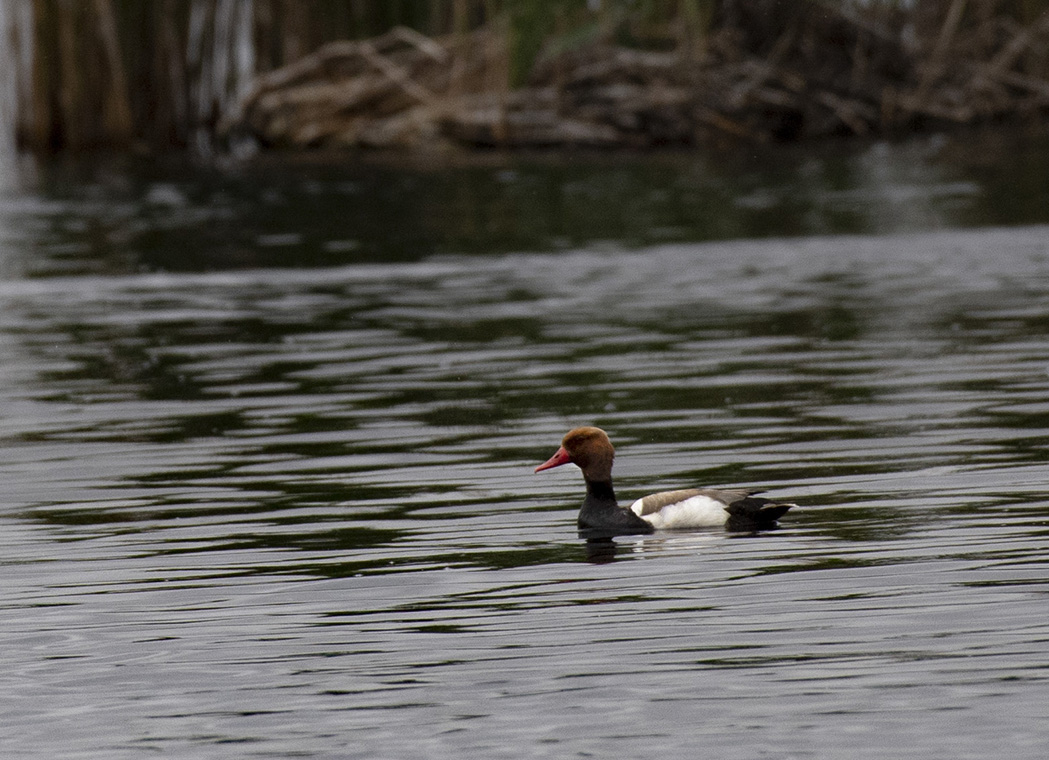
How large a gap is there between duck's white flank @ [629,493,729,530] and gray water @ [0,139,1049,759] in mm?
113

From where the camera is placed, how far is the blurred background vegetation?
57969mm

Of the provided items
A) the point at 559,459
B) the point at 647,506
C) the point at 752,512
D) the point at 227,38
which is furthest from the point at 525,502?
the point at 227,38

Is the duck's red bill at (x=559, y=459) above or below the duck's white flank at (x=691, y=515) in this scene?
above

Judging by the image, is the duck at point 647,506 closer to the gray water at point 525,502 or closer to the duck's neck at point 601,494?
the duck's neck at point 601,494

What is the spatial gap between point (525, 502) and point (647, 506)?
1383 mm

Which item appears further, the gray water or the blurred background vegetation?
the blurred background vegetation

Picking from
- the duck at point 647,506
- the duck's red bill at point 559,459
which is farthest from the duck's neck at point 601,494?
the duck's red bill at point 559,459

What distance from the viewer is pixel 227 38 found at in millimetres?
62219

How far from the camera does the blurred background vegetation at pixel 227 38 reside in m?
58.0

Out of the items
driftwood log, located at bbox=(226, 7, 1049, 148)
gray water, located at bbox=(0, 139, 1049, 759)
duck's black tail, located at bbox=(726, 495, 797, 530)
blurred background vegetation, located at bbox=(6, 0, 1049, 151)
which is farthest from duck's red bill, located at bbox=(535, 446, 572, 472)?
blurred background vegetation, located at bbox=(6, 0, 1049, 151)

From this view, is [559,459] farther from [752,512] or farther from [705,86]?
[705,86]

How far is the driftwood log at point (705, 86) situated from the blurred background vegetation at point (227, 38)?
0.54 feet

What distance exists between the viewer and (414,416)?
1708cm

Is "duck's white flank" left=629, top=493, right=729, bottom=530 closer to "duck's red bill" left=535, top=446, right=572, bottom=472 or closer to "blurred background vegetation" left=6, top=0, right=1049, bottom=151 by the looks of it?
"duck's red bill" left=535, top=446, right=572, bottom=472
